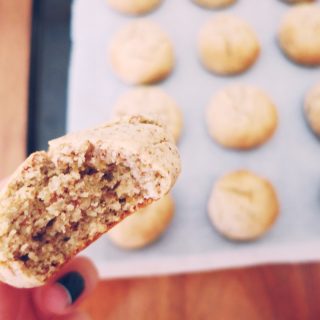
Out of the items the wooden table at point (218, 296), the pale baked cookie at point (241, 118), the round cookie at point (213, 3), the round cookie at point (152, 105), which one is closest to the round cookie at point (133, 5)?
the round cookie at point (213, 3)

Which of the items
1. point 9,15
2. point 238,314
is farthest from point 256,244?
point 9,15

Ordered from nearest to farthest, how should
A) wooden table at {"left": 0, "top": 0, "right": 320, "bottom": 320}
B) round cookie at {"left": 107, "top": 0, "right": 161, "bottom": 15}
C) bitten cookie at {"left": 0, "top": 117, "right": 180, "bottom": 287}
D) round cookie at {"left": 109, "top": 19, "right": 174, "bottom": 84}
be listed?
bitten cookie at {"left": 0, "top": 117, "right": 180, "bottom": 287} < wooden table at {"left": 0, "top": 0, "right": 320, "bottom": 320} < round cookie at {"left": 109, "top": 19, "right": 174, "bottom": 84} < round cookie at {"left": 107, "top": 0, "right": 161, "bottom": 15}

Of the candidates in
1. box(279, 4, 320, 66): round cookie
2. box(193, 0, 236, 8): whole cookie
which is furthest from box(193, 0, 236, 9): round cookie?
box(279, 4, 320, 66): round cookie

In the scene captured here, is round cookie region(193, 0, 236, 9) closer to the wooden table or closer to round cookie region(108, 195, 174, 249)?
round cookie region(108, 195, 174, 249)

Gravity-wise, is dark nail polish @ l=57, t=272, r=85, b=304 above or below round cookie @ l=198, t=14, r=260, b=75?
below

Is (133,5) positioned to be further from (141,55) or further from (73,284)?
(73,284)

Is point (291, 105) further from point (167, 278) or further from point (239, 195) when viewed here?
point (167, 278)

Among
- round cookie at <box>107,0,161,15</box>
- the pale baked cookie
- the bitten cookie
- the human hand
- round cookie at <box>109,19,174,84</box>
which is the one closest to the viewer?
the bitten cookie
